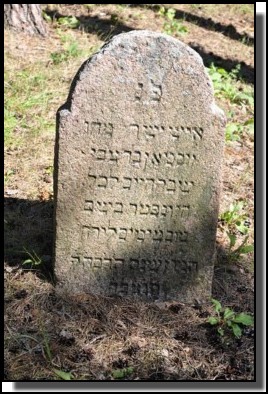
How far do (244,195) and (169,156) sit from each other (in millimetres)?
1805

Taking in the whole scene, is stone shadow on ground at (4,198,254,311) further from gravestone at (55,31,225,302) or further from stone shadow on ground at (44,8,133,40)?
stone shadow on ground at (44,8,133,40)

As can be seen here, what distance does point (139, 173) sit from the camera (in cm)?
367

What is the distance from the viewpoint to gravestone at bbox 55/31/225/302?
11.3 feet

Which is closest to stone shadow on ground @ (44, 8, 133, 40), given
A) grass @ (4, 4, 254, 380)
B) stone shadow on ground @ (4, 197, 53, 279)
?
grass @ (4, 4, 254, 380)

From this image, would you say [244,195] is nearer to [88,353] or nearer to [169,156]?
[169,156]

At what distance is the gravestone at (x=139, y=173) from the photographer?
3.44m

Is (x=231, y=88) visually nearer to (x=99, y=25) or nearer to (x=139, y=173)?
(x=99, y=25)

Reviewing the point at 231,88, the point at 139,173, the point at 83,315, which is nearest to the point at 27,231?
the point at 83,315

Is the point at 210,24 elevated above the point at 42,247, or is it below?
above

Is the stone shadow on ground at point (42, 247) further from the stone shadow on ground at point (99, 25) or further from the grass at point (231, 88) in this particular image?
the stone shadow on ground at point (99, 25)

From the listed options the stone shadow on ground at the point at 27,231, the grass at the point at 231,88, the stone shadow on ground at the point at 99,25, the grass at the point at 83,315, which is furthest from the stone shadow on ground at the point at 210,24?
the stone shadow on ground at the point at 27,231

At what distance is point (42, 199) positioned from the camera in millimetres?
4844

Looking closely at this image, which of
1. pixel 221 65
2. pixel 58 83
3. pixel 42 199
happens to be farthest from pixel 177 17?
pixel 42 199

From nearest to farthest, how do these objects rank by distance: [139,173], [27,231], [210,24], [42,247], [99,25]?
[139,173]
[42,247]
[27,231]
[99,25]
[210,24]
